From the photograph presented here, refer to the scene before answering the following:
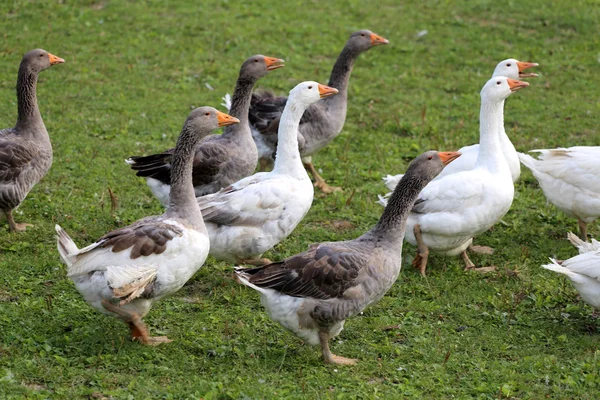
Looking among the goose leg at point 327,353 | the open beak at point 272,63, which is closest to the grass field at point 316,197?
the goose leg at point 327,353

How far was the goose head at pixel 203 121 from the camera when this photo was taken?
7418mm

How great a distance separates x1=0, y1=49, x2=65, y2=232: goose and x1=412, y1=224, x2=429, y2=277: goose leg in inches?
164

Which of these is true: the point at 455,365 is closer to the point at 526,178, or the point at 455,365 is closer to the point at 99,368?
the point at 99,368

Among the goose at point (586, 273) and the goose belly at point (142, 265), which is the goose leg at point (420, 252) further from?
the goose belly at point (142, 265)

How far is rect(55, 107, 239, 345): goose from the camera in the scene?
21.3 ft

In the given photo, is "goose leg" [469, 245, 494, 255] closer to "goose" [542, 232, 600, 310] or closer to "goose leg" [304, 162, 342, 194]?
"goose" [542, 232, 600, 310]

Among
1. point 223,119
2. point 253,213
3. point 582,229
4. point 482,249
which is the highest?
point 223,119

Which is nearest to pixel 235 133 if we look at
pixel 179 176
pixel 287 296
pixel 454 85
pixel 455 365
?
pixel 179 176

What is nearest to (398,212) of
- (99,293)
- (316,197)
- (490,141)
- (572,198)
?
(490,141)

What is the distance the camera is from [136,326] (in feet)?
22.2

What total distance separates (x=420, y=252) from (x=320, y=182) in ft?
8.26

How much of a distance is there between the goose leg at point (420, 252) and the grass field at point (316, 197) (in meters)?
0.12

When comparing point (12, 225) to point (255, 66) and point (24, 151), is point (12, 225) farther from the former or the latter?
point (255, 66)

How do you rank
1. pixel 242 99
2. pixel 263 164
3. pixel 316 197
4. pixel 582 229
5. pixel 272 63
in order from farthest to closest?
pixel 263 164 → pixel 316 197 → pixel 272 63 → pixel 242 99 → pixel 582 229
